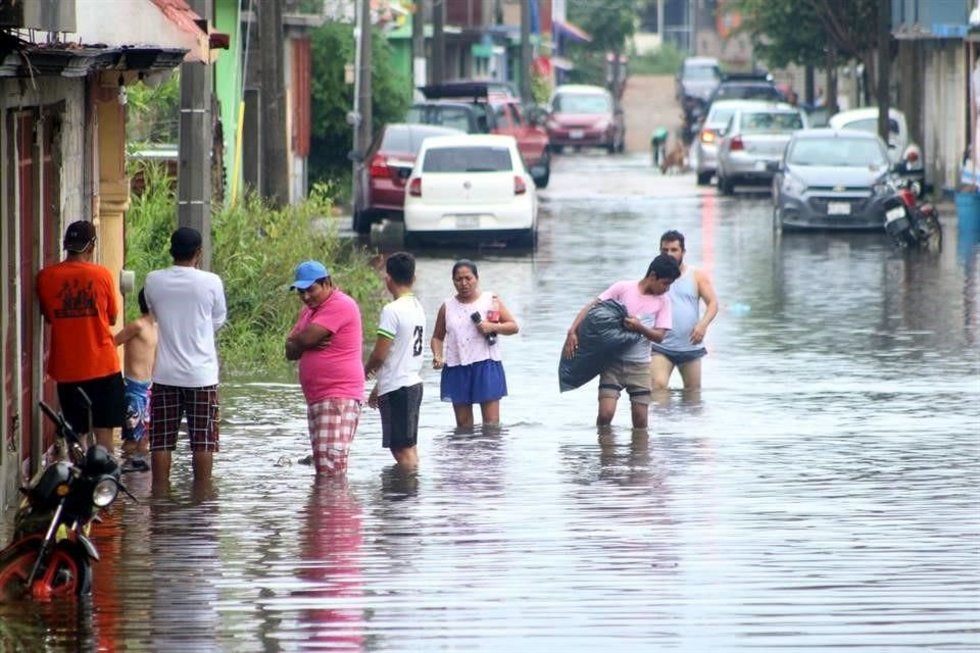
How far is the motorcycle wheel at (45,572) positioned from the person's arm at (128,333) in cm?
329

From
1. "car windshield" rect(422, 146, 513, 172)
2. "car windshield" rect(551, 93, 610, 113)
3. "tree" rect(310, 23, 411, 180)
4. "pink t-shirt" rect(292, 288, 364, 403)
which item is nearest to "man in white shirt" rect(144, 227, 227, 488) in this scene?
"pink t-shirt" rect(292, 288, 364, 403)

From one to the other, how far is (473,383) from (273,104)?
11.8m

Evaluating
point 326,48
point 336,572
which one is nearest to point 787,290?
point 336,572

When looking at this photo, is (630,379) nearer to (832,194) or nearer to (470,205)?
(470,205)

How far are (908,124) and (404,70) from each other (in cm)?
1472

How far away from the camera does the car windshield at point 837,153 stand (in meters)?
34.2

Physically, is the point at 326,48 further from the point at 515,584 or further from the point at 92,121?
Answer: the point at 515,584

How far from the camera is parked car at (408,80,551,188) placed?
41625 mm

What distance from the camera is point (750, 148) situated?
42500 mm


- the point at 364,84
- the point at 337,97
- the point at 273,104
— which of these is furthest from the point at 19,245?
the point at 337,97

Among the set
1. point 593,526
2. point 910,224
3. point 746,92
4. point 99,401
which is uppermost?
point 746,92

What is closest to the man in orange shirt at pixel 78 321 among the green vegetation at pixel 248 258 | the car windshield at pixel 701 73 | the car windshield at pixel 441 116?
the green vegetation at pixel 248 258

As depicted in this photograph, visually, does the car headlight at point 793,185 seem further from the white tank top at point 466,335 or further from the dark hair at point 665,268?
the white tank top at point 466,335

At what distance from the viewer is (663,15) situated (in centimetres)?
14400
